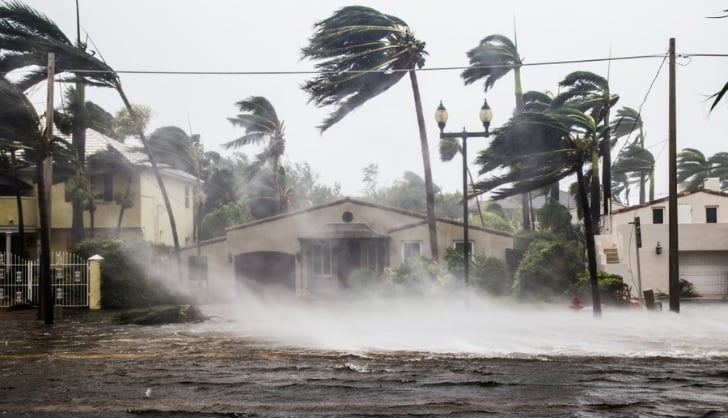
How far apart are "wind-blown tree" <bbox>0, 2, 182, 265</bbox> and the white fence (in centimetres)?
645

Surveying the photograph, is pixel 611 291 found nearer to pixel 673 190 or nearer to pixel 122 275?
pixel 673 190

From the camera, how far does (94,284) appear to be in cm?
2564

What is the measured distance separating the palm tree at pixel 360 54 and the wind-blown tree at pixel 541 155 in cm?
871

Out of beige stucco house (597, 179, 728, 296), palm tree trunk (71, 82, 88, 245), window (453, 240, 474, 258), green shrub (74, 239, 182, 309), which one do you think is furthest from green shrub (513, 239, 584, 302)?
palm tree trunk (71, 82, 88, 245)

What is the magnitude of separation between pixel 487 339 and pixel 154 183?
2651 cm

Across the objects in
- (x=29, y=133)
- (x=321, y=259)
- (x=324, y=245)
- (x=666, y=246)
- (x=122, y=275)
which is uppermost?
(x=29, y=133)

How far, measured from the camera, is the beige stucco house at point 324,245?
33250 millimetres

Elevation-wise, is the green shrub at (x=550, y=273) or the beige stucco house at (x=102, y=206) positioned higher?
the beige stucco house at (x=102, y=206)

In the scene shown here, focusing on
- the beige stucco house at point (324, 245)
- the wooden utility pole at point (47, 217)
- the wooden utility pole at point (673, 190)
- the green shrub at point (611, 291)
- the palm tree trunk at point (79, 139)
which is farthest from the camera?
the palm tree trunk at point (79, 139)

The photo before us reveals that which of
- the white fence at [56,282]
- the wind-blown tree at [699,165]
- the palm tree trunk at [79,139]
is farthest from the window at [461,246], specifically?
the wind-blown tree at [699,165]

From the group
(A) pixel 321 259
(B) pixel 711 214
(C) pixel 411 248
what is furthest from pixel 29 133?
(B) pixel 711 214

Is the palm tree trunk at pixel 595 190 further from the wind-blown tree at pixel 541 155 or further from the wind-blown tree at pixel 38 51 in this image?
the wind-blown tree at pixel 38 51

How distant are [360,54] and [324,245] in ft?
28.5

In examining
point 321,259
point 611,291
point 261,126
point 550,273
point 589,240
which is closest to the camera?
point 589,240
